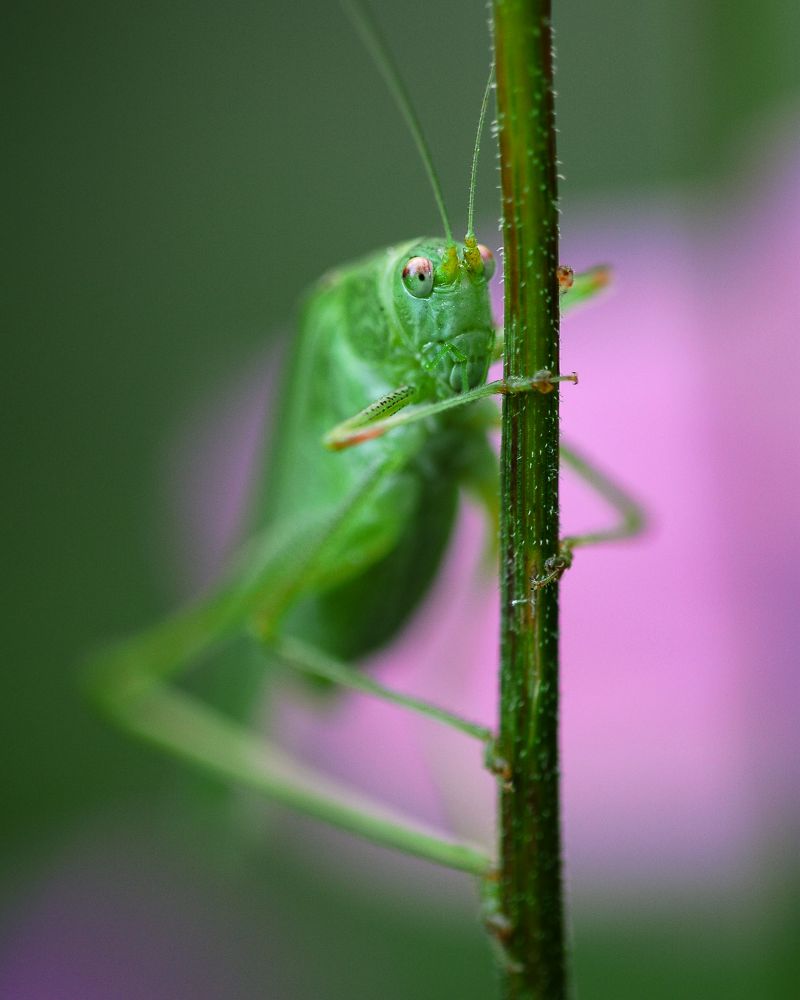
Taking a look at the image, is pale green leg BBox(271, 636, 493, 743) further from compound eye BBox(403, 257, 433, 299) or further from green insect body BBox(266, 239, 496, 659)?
compound eye BBox(403, 257, 433, 299)

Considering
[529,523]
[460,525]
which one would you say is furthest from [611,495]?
[529,523]

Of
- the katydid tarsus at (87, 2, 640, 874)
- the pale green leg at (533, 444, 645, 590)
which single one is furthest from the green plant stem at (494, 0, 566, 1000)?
the pale green leg at (533, 444, 645, 590)

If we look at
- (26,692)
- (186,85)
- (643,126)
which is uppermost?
(186,85)

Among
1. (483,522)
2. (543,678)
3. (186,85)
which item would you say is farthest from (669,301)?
(186,85)

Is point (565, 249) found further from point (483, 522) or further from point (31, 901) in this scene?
point (31, 901)

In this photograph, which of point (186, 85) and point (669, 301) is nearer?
point (669, 301)

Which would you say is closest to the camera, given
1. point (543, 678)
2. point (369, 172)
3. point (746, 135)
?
point (543, 678)
